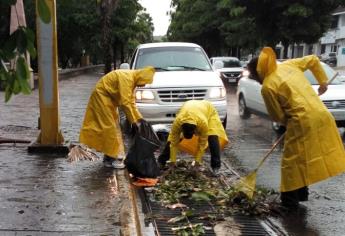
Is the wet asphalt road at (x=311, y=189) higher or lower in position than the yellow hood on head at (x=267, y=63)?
lower

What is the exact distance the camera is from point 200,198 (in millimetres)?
5836

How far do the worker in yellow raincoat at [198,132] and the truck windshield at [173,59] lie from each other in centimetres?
376

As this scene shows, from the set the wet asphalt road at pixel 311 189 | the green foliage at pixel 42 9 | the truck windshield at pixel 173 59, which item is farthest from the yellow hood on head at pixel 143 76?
the green foliage at pixel 42 9

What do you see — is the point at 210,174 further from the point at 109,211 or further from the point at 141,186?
the point at 109,211

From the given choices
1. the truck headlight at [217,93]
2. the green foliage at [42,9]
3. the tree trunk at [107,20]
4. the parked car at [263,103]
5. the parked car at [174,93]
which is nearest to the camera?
the green foliage at [42,9]

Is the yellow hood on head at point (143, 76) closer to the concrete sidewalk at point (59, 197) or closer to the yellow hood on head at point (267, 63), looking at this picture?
the concrete sidewalk at point (59, 197)

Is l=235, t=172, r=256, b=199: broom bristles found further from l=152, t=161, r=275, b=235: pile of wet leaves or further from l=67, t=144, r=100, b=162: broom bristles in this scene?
l=67, t=144, r=100, b=162: broom bristles

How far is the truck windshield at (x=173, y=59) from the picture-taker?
420 inches

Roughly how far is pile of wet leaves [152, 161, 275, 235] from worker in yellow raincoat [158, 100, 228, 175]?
0.83 feet

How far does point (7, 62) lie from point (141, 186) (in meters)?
4.30

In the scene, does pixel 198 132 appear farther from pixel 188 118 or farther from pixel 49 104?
pixel 49 104

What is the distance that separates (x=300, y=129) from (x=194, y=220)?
1.44 meters

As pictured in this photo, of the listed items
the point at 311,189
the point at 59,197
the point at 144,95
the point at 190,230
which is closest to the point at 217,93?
the point at 144,95

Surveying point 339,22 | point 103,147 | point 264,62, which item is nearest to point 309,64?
point 264,62
